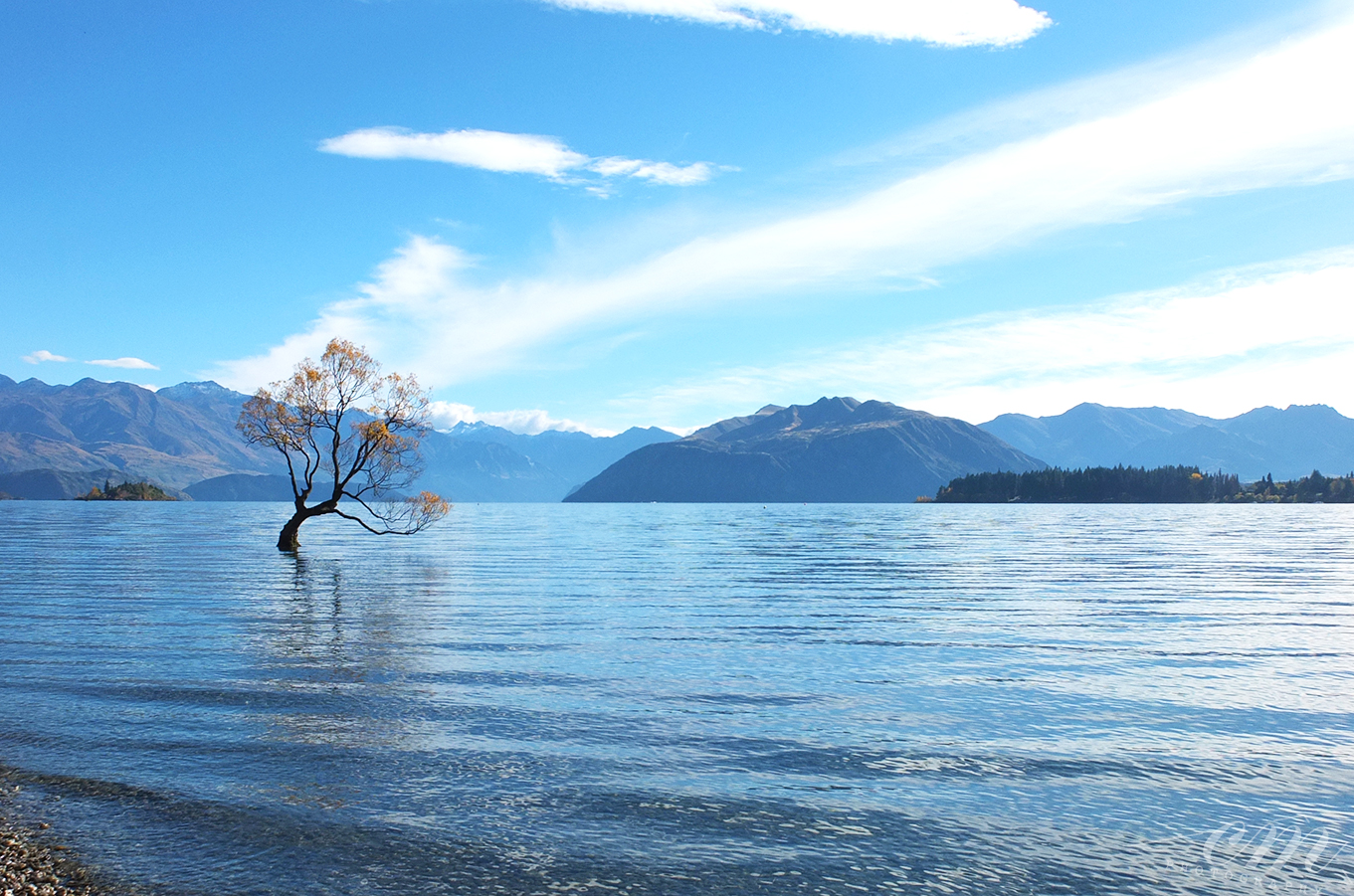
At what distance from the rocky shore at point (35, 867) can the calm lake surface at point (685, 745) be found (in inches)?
15.3

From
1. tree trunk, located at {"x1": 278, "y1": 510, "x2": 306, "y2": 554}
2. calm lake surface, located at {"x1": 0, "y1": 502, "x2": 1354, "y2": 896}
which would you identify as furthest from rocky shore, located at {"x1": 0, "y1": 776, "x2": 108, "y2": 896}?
tree trunk, located at {"x1": 278, "y1": 510, "x2": 306, "y2": 554}

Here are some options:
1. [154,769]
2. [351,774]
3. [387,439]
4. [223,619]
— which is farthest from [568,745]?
[387,439]

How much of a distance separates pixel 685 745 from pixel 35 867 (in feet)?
34.0

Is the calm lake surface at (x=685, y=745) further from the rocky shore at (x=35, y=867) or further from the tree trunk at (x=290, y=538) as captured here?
the tree trunk at (x=290, y=538)

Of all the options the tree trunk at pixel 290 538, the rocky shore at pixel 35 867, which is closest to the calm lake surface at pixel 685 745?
the rocky shore at pixel 35 867

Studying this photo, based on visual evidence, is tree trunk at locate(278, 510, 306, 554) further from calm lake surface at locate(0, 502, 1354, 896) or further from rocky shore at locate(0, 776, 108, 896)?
rocky shore at locate(0, 776, 108, 896)

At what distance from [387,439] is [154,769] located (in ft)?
186

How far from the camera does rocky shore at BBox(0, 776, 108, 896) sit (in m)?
10.4

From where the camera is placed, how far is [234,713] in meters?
19.1

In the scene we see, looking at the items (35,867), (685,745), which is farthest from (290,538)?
(35,867)

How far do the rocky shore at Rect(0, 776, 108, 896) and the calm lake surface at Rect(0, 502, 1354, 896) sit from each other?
15.3 inches

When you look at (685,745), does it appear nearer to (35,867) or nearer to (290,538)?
(35,867)

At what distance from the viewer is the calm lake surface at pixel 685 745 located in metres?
11.4

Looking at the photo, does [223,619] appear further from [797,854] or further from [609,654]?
[797,854]
